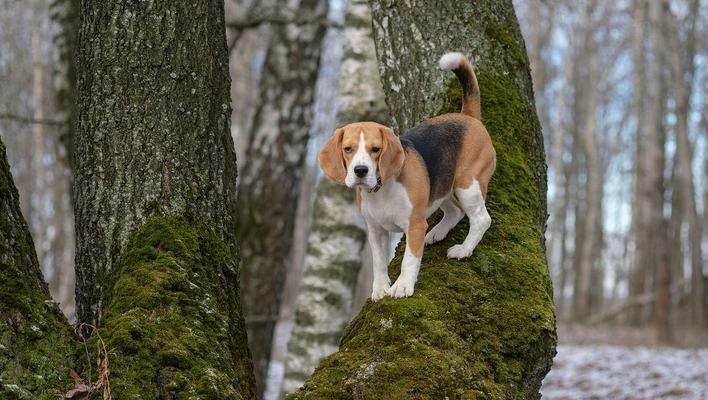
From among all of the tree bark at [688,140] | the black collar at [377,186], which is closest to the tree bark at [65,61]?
the black collar at [377,186]

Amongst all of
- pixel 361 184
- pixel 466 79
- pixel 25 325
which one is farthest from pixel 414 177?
pixel 25 325

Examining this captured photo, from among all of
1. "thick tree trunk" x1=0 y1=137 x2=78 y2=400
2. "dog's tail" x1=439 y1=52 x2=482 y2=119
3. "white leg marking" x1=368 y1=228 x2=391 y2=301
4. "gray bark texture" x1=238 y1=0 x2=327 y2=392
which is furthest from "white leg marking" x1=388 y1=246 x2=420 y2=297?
"gray bark texture" x1=238 y1=0 x2=327 y2=392

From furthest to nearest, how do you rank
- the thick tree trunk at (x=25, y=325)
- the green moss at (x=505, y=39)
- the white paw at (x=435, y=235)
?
1. the green moss at (x=505, y=39)
2. the white paw at (x=435, y=235)
3. the thick tree trunk at (x=25, y=325)

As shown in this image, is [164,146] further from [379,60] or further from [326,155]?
[379,60]

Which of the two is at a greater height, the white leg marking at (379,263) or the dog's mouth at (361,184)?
the dog's mouth at (361,184)

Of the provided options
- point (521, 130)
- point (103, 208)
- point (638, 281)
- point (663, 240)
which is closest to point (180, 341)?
point (103, 208)

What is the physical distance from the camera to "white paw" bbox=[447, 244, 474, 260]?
382 cm

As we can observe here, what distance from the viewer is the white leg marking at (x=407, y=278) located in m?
3.50

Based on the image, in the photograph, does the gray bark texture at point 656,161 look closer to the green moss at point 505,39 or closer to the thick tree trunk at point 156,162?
the green moss at point 505,39

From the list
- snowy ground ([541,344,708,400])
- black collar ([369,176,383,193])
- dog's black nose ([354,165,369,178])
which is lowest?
snowy ground ([541,344,708,400])

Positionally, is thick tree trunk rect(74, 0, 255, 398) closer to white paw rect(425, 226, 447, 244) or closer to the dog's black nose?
the dog's black nose

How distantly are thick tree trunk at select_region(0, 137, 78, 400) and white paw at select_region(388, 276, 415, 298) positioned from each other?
142 centimetres

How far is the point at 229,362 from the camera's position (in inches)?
131

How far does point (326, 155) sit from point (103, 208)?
1.16 metres
